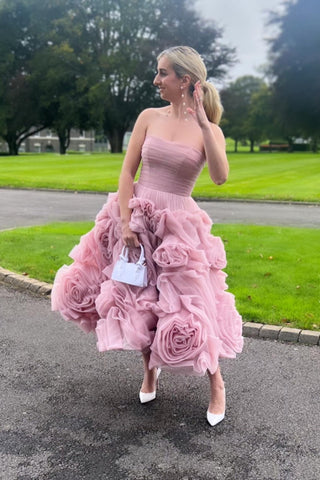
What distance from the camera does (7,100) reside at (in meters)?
57.4

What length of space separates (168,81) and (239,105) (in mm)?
71293

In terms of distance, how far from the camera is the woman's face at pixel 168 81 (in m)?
3.29

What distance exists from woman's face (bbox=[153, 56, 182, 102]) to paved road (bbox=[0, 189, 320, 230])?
878 centimetres

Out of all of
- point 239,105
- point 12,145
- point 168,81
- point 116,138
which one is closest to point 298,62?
point 239,105

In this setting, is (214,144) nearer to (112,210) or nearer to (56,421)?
(112,210)

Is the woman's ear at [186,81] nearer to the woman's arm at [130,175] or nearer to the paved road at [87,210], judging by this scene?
the woman's arm at [130,175]

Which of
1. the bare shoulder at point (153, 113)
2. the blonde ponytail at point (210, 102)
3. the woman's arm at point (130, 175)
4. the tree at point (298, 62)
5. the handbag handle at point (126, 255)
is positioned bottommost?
the handbag handle at point (126, 255)

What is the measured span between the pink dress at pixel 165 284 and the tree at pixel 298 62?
45.2 meters

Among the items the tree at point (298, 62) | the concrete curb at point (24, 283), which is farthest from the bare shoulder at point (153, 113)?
the tree at point (298, 62)

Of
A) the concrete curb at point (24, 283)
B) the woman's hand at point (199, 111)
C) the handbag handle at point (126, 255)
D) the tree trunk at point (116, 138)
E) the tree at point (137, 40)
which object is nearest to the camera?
the woman's hand at point (199, 111)

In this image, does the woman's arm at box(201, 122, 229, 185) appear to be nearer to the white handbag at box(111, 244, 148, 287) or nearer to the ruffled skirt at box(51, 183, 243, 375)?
the ruffled skirt at box(51, 183, 243, 375)

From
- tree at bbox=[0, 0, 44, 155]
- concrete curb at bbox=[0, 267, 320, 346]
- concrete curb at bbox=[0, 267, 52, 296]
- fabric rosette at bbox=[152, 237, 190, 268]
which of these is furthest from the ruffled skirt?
tree at bbox=[0, 0, 44, 155]

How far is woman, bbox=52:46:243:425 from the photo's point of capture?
10.5 feet

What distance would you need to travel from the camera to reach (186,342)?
3.12 metres
